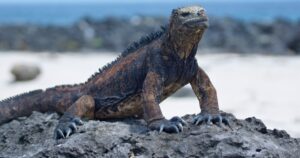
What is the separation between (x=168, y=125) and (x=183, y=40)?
706 mm

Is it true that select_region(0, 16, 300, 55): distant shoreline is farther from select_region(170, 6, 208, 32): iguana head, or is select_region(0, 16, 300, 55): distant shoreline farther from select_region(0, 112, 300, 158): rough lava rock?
select_region(0, 112, 300, 158): rough lava rock

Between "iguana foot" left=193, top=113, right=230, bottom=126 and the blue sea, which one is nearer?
"iguana foot" left=193, top=113, right=230, bottom=126

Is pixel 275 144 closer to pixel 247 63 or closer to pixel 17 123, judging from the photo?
pixel 17 123

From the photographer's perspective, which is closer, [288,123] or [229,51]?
[288,123]

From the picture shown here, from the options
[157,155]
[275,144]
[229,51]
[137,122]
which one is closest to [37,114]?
[137,122]

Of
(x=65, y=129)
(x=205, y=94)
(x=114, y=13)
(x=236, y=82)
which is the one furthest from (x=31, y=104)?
(x=114, y=13)

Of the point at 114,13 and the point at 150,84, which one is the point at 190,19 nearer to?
the point at 150,84

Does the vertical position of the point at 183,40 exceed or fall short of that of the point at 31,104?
it exceeds it

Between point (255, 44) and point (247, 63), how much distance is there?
31.8 feet

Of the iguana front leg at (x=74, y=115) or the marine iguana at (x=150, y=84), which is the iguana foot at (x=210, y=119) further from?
the iguana front leg at (x=74, y=115)

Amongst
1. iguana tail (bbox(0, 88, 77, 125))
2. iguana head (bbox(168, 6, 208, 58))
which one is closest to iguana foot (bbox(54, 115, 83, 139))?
iguana tail (bbox(0, 88, 77, 125))

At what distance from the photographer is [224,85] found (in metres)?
15.8

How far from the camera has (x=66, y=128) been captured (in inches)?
192

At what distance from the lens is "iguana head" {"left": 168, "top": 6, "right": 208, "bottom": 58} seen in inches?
193
